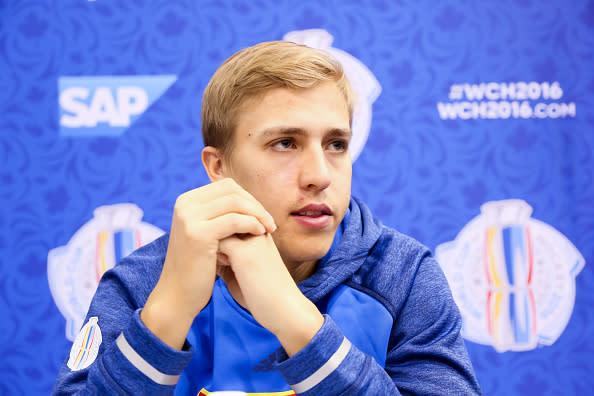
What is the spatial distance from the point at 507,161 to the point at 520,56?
35cm

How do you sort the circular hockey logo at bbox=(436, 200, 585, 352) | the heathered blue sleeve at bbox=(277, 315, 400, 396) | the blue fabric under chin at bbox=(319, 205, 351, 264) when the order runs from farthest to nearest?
1. the circular hockey logo at bbox=(436, 200, 585, 352)
2. the blue fabric under chin at bbox=(319, 205, 351, 264)
3. the heathered blue sleeve at bbox=(277, 315, 400, 396)

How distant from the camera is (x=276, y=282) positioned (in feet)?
2.35

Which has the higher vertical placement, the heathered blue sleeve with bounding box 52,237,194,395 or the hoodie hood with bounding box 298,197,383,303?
the hoodie hood with bounding box 298,197,383,303

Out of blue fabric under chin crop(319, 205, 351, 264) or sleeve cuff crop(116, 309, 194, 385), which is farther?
blue fabric under chin crop(319, 205, 351, 264)

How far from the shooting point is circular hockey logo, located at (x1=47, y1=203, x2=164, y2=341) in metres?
1.58

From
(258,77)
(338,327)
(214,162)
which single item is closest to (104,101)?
(214,162)

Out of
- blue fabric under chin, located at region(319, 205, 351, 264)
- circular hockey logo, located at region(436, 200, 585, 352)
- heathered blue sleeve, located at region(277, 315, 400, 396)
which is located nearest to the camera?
heathered blue sleeve, located at region(277, 315, 400, 396)

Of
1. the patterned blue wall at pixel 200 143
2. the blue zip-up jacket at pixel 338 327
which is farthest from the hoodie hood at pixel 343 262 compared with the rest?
the patterned blue wall at pixel 200 143

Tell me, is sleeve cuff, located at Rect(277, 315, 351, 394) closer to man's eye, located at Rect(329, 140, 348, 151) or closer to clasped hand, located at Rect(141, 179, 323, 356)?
clasped hand, located at Rect(141, 179, 323, 356)

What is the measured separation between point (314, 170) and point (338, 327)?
10.3 inches

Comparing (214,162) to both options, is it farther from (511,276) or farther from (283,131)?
(511,276)

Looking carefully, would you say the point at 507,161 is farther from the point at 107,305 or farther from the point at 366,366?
the point at 107,305

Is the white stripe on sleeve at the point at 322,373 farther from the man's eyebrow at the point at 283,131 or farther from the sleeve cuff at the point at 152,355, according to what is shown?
the man's eyebrow at the point at 283,131

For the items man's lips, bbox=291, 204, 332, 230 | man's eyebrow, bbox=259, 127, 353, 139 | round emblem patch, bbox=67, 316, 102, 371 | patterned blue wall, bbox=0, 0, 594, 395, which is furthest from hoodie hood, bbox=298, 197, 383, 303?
patterned blue wall, bbox=0, 0, 594, 395
